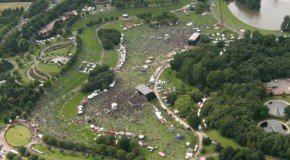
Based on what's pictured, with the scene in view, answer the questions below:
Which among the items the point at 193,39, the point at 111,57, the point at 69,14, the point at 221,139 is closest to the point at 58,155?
the point at 221,139

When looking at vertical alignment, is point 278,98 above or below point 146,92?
below

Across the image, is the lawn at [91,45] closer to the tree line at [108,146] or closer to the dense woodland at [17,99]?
the dense woodland at [17,99]

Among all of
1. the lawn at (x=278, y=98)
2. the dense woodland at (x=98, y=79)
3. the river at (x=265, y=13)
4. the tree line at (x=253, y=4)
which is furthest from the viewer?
the tree line at (x=253, y=4)

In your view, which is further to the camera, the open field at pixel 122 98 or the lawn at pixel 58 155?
the open field at pixel 122 98

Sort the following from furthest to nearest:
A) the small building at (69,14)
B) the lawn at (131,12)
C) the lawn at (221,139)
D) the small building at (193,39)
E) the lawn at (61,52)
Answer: the small building at (69,14) < the lawn at (131,12) < the lawn at (61,52) < the small building at (193,39) < the lawn at (221,139)

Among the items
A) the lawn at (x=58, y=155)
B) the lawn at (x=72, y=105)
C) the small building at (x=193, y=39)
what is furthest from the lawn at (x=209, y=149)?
the small building at (x=193, y=39)

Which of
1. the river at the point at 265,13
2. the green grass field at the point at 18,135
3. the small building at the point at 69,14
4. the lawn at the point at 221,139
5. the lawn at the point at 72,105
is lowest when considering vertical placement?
the lawn at the point at 221,139

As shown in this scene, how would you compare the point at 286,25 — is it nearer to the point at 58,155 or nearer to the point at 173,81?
the point at 173,81
